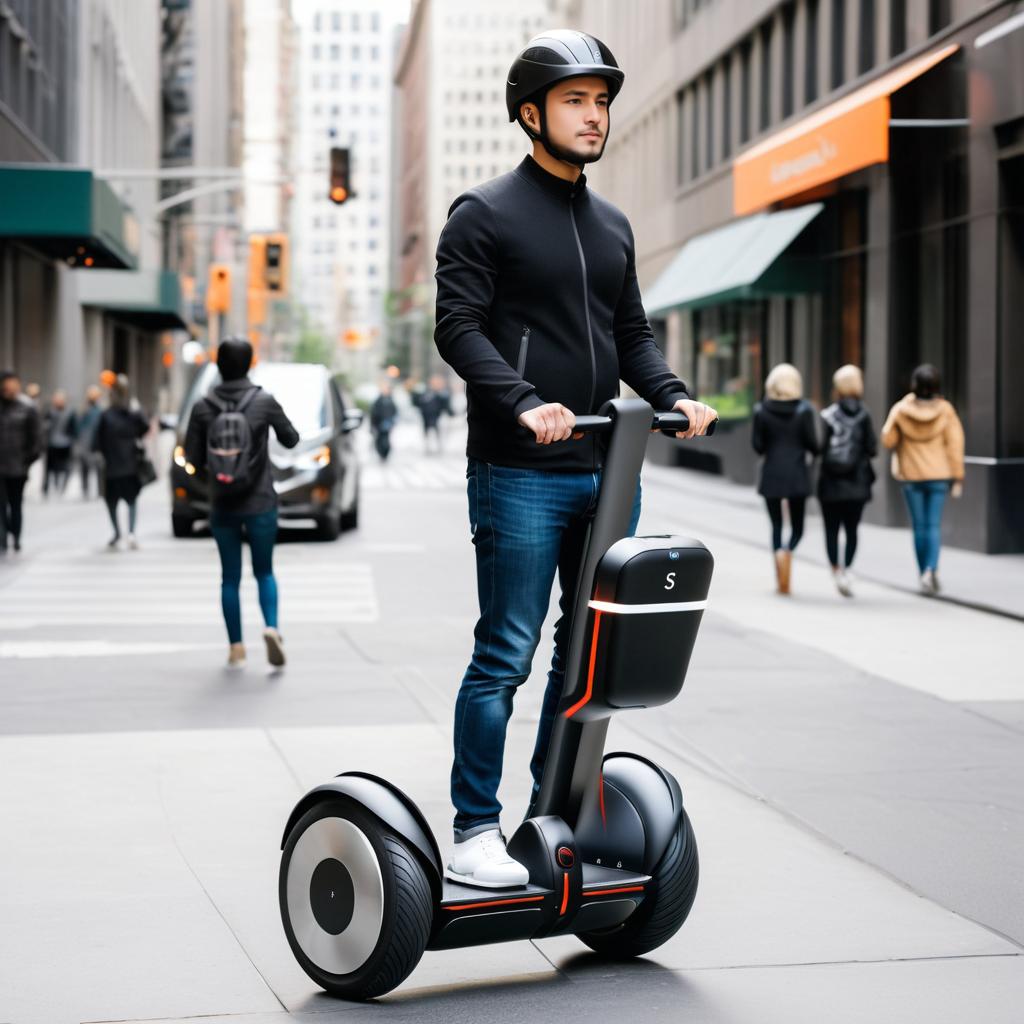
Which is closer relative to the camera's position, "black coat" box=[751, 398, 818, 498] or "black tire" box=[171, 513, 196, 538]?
"black coat" box=[751, 398, 818, 498]

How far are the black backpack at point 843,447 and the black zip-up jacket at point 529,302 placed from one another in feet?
34.7

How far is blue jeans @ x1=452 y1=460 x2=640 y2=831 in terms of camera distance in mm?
4289

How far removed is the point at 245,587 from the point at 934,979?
11074mm

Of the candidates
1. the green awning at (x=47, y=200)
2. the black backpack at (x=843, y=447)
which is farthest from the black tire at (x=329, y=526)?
the green awning at (x=47, y=200)

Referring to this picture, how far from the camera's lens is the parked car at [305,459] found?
63.6 feet

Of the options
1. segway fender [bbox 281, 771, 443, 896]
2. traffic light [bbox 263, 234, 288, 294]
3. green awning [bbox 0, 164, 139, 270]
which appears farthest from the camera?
traffic light [bbox 263, 234, 288, 294]

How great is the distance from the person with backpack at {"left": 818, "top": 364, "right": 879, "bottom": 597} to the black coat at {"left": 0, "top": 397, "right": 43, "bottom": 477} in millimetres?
7629

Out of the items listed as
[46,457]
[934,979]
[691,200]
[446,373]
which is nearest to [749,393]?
[691,200]

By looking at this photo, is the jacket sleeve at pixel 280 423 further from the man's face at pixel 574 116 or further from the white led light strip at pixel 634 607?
the white led light strip at pixel 634 607

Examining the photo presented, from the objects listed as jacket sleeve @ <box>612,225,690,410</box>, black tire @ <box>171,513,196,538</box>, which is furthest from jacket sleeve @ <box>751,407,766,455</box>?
jacket sleeve @ <box>612,225,690,410</box>

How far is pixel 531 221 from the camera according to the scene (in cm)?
428

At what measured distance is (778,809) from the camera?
21.4 ft

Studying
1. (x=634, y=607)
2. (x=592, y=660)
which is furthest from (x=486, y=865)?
(x=634, y=607)

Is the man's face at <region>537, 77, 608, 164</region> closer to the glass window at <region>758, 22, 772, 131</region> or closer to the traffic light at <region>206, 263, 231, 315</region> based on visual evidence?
the glass window at <region>758, 22, 772, 131</region>
